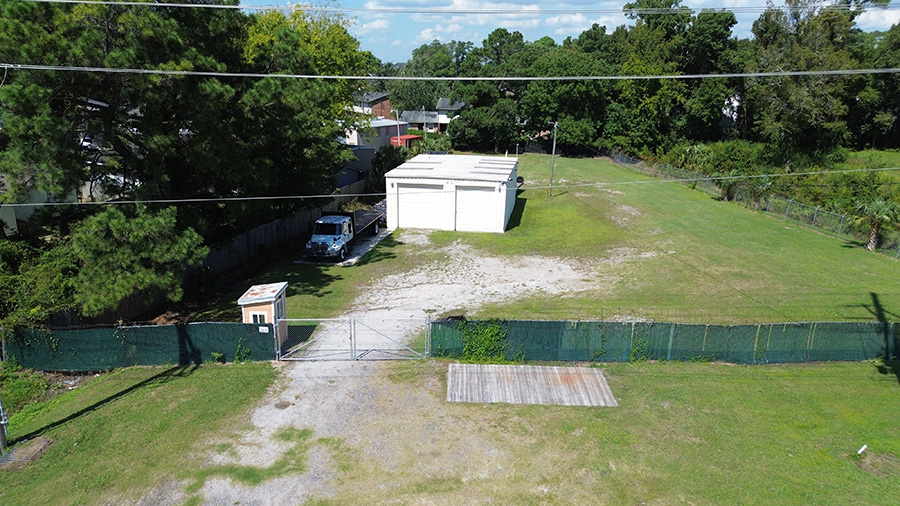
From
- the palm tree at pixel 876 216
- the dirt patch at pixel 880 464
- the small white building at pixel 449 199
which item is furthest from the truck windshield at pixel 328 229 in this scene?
the palm tree at pixel 876 216

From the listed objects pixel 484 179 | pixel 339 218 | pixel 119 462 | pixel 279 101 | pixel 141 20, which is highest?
pixel 141 20

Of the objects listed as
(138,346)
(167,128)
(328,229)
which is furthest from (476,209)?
(138,346)

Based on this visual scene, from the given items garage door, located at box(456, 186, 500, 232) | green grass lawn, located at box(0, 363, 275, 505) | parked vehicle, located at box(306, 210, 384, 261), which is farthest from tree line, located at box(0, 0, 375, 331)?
garage door, located at box(456, 186, 500, 232)

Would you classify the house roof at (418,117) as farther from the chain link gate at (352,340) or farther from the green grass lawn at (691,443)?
the green grass lawn at (691,443)

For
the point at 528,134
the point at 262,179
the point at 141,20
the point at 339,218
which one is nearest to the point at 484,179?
the point at 339,218

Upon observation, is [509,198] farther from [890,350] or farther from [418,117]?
[418,117]

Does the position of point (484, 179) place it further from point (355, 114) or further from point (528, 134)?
point (528, 134)
